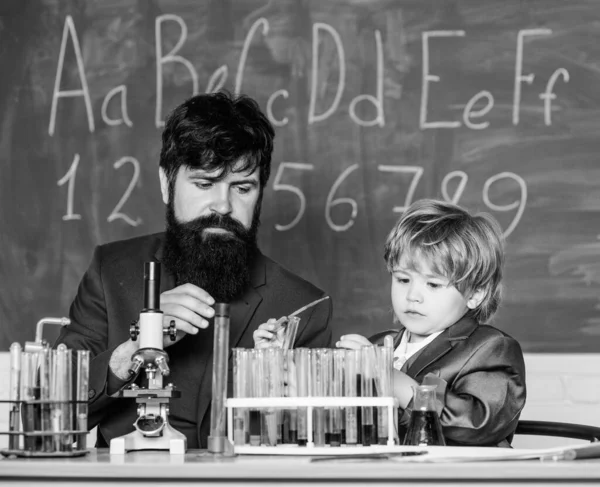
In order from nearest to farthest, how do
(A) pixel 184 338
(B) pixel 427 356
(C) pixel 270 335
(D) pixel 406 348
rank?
1. (C) pixel 270 335
2. (B) pixel 427 356
3. (D) pixel 406 348
4. (A) pixel 184 338

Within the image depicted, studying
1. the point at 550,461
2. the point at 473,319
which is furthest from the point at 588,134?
the point at 550,461

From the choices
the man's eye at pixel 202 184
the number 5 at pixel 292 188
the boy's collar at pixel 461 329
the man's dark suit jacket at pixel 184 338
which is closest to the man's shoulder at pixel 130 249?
the man's dark suit jacket at pixel 184 338

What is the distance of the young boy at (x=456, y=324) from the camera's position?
72.8 inches

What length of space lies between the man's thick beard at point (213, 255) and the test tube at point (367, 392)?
962 millimetres

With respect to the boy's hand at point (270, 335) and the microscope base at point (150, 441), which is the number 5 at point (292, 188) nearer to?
the boy's hand at point (270, 335)

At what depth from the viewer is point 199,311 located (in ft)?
6.32

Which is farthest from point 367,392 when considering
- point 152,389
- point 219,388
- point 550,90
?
point 550,90

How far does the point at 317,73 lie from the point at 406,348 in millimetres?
1142

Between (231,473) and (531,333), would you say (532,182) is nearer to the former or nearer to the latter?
(531,333)

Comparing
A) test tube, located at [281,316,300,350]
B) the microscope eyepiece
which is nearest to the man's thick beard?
test tube, located at [281,316,300,350]

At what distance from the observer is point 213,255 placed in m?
2.45

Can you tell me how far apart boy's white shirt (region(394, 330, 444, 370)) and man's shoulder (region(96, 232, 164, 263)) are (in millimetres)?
774

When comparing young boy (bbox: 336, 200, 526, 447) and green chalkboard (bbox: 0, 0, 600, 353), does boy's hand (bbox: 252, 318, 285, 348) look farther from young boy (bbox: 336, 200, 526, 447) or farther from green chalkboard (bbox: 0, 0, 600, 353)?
green chalkboard (bbox: 0, 0, 600, 353)

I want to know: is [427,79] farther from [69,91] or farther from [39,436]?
[39,436]
